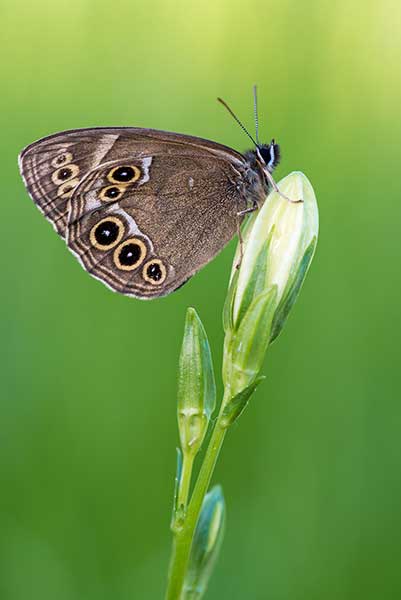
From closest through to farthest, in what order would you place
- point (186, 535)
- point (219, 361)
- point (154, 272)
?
point (186, 535), point (154, 272), point (219, 361)

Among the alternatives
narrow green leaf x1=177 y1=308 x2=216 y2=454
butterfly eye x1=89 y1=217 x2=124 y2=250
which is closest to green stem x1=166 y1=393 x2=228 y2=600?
narrow green leaf x1=177 y1=308 x2=216 y2=454

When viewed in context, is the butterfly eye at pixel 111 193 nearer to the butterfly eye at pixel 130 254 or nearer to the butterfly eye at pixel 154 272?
the butterfly eye at pixel 130 254

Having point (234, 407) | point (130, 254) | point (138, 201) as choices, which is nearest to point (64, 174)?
point (138, 201)

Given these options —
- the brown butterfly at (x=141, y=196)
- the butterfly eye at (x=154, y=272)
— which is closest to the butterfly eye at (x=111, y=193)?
the brown butterfly at (x=141, y=196)

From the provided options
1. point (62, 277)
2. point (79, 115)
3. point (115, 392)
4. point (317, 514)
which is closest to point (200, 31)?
point (79, 115)

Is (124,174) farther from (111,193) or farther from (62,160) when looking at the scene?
(62,160)

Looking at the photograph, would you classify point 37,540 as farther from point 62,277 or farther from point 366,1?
point 366,1

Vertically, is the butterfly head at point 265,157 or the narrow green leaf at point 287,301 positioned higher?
the butterfly head at point 265,157
